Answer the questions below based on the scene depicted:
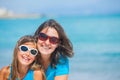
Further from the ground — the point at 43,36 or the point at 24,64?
the point at 43,36

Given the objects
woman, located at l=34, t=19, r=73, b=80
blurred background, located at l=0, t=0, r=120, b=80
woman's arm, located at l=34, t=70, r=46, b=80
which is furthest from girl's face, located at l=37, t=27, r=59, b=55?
blurred background, located at l=0, t=0, r=120, b=80

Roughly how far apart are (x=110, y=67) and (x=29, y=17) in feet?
2.55

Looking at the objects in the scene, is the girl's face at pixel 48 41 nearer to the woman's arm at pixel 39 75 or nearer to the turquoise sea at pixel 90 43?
the woman's arm at pixel 39 75

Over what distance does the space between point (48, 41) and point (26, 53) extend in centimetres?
18

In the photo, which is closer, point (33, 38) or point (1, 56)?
point (33, 38)

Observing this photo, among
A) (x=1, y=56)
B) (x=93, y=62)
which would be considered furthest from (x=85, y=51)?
(x=1, y=56)

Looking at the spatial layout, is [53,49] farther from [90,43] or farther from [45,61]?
[90,43]

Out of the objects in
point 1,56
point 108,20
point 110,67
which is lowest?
point 110,67

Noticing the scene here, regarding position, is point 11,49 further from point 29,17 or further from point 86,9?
point 86,9

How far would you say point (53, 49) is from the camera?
2.52m

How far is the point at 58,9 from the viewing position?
9.24 feet

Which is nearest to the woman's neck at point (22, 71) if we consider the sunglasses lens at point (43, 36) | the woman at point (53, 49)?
the woman at point (53, 49)


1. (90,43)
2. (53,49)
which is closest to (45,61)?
(53,49)

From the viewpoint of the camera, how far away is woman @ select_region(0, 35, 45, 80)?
2475mm
